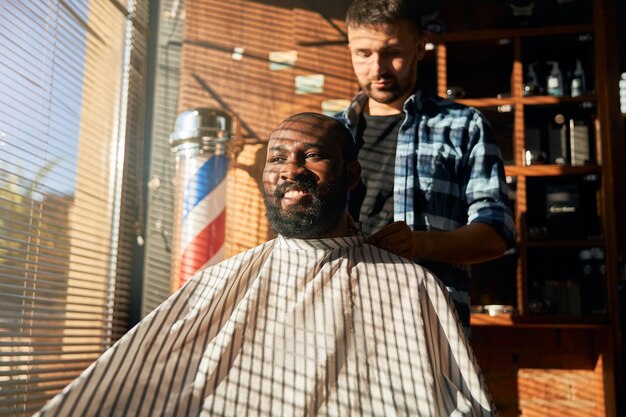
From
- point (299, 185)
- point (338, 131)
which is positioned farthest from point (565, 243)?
point (299, 185)

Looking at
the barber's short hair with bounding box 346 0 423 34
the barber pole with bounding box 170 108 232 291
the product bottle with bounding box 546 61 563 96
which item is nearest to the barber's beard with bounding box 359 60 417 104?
the barber's short hair with bounding box 346 0 423 34

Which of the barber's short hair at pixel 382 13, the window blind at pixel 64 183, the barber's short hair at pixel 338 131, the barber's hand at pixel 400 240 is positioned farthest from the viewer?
the window blind at pixel 64 183

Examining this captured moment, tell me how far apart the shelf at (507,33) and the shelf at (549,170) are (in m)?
0.57

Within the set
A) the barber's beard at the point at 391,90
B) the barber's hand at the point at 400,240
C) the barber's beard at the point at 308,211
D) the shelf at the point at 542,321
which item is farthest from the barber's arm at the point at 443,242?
the shelf at the point at 542,321

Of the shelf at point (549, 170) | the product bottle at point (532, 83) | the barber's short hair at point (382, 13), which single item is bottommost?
the shelf at point (549, 170)

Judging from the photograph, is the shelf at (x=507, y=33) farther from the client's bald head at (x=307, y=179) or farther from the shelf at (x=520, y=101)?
the client's bald head at (x=307, y=179)

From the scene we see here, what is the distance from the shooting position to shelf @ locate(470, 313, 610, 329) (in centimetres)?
275

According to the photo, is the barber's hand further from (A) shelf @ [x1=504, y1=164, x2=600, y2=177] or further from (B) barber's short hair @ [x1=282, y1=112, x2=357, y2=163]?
(A) shelf @ [x1=504, y1=164, x2=600, y2=177]

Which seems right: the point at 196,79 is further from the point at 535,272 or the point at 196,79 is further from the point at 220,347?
the point at 220,347

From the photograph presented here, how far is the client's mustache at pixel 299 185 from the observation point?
143 centimetres

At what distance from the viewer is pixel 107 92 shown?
9.01 feet

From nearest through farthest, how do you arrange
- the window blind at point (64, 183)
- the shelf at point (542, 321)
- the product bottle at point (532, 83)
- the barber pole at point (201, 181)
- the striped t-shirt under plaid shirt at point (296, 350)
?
1. the striped t-shirt under plaid shirt at point (296, 350)
2. the window blind at point (64, 183)
3. the barber pole at point (201, 181)
4. the shelf at point (542, 321)
5. the product bottle at point (532, 83)

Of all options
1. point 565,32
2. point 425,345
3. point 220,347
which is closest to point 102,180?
point 220,347

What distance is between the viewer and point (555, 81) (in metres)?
3.06
